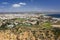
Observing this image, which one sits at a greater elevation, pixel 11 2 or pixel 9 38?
pixel 11 2

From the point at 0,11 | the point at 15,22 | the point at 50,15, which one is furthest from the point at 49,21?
the point at 0,11

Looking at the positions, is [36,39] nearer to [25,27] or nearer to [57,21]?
[25,27]

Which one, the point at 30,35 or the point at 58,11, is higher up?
the point at 58,11

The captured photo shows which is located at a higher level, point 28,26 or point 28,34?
point 28,26

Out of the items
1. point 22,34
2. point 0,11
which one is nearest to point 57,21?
point 22,34

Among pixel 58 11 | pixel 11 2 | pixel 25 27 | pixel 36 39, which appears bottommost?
pixel 36 39

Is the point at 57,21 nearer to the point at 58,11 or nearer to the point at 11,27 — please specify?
the point at 58,11

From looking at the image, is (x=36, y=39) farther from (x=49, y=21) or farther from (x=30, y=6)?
(x=30, y=6)

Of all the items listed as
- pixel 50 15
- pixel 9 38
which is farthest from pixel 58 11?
pixel 9 38
